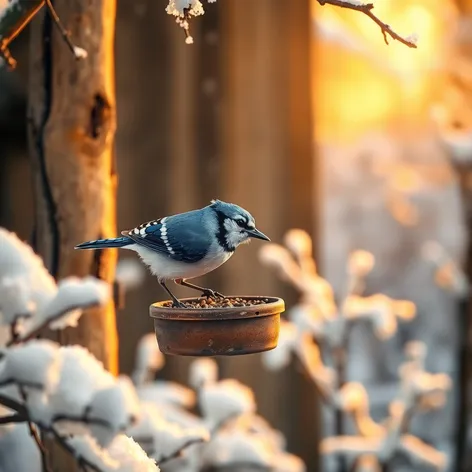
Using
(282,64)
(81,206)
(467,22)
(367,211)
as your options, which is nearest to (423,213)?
(367,211)

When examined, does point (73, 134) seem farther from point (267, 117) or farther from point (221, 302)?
point (267, 117)

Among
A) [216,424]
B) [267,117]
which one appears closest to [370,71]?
[267,117]

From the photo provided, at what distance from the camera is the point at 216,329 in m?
0.88

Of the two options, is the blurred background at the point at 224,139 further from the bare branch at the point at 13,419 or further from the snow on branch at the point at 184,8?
the snow on branch at the point at 184,8

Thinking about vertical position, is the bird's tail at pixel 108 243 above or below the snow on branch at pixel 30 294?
above

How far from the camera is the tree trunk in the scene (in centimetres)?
121

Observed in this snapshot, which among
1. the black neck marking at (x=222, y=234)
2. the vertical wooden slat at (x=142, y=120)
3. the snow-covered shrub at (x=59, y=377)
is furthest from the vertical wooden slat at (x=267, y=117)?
the black neck marking at (x=222, y=234)

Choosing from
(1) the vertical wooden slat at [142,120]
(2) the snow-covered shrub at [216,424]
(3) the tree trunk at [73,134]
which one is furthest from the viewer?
(1) the vertical wooden slat at [142,120]

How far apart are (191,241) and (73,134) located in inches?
13.8

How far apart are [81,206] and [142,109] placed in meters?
1.42

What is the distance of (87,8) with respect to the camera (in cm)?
122

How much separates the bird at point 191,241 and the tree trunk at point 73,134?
0.26 metres

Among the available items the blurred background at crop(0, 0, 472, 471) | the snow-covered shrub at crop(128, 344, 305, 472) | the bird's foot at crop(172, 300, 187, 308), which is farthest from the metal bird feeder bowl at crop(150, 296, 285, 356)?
the blurred background at crop(0, 0, 472, 471)

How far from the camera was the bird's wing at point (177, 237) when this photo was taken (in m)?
0.95
